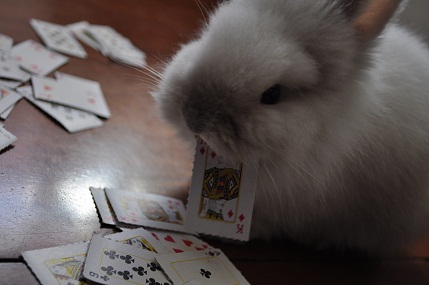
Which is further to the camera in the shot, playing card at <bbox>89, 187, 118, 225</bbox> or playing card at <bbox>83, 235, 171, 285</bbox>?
playing card at <bbox>89, 187, 118, 225</bbox>

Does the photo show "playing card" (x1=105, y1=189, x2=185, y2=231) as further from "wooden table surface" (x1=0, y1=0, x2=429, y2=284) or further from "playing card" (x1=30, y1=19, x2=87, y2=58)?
Result: "playing card" (x1=30, y1=19, x2=87, y2=58)

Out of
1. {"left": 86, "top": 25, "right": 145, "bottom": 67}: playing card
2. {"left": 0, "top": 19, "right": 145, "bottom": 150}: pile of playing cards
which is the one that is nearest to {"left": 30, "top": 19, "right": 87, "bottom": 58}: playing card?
{"left": 0, "top": 19, "right": 145, "bottom": 150}: pile of playing cards

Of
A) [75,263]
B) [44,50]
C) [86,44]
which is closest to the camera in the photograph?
[75,263]

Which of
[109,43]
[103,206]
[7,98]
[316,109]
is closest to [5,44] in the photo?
[7,98]

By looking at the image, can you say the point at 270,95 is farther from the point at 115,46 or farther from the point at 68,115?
the point at 115,46

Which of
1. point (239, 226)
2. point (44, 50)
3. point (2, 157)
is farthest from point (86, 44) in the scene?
point (239, 226)

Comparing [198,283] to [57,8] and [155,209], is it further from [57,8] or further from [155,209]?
[57,8]

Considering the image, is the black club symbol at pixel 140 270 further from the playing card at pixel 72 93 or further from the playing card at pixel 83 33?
the playing card at pixel 83 33
